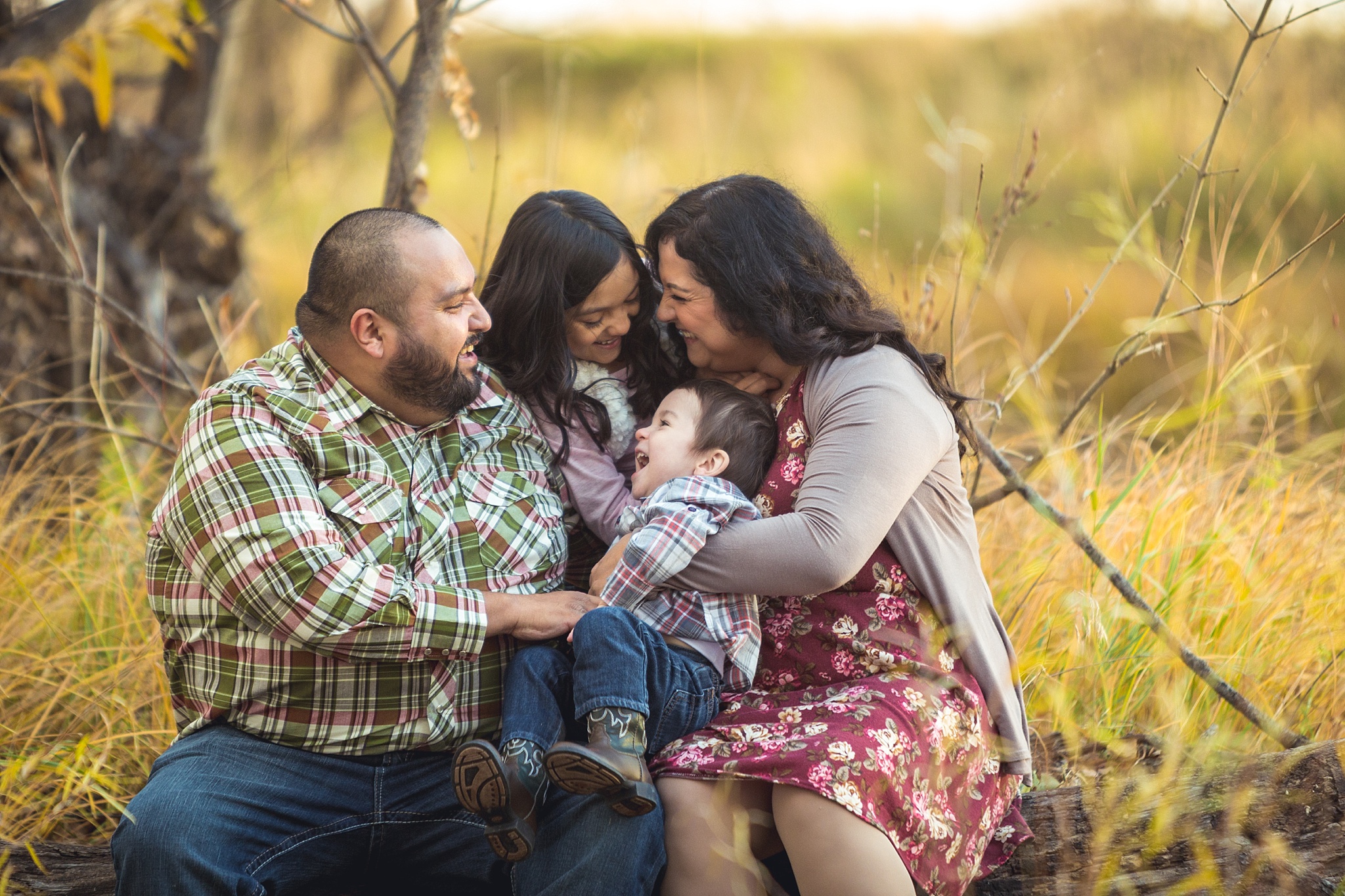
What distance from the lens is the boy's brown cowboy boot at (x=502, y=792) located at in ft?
6.50

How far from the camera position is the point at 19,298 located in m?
4.43

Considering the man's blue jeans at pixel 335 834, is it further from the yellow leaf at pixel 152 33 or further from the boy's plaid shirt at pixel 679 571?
the yellow leaf at pixel 152 33

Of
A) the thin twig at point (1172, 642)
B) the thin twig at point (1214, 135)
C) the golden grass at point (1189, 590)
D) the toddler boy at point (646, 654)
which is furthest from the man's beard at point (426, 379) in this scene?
the thin twig at point (1214, 135)

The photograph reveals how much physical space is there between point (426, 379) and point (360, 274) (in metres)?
0.26

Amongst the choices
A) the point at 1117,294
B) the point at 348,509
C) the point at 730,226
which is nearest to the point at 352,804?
the point at 348,509

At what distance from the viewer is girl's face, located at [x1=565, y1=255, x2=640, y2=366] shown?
2.67 meters

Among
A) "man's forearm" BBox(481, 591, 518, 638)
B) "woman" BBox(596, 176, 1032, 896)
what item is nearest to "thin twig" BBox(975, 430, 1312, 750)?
"woman" BBox(596, 176, 1032, 896)

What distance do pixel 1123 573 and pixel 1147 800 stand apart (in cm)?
100

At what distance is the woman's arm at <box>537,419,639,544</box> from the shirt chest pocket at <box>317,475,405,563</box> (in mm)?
455

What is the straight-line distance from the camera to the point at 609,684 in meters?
2.14

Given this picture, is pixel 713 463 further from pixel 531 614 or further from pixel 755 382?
pixel 531 614

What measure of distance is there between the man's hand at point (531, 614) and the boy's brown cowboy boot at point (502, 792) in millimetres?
283

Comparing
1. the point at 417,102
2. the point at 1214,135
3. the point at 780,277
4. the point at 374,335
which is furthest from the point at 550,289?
the point at 1214,135

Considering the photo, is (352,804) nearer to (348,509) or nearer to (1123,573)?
(348,509)
